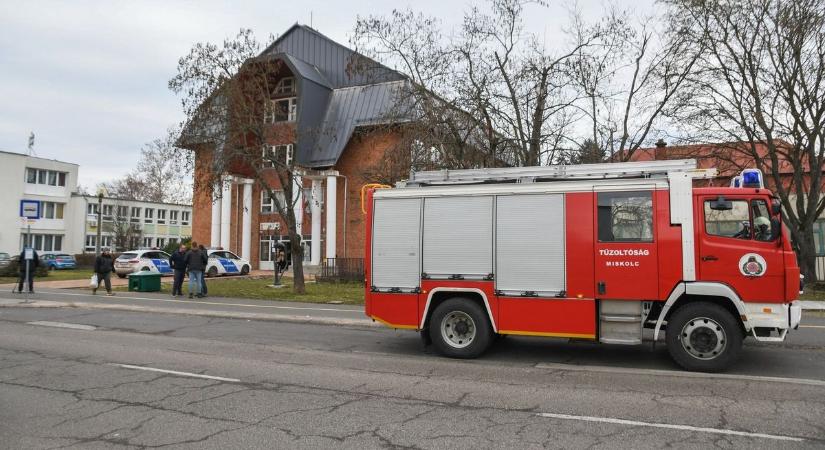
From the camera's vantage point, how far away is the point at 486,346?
866cm

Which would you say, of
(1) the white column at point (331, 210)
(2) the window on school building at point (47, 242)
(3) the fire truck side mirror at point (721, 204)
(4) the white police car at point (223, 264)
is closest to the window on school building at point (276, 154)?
(4) the white police car at point (223, 264)

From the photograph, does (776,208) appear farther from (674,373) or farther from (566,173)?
(566,173)

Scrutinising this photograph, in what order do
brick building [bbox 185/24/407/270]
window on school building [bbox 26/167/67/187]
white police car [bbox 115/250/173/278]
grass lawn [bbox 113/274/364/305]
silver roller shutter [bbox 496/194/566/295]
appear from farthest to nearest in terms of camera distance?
window on school building [bbox 26/167/67/187]
brick building [bbox 185/24/407/270]
white police car [bbox 115/250/173/278]
grass lawn [bbox 113/274/364/305]
silver roller shutter [bbox 496/194/566/295]

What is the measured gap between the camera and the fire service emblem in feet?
24.5

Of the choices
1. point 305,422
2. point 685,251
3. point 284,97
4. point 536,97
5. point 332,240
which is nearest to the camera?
point 305,422

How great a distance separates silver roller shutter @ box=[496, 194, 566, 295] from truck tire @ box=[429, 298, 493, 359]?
0.58 meters

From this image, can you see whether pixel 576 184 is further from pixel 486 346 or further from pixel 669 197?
pixel 486 346

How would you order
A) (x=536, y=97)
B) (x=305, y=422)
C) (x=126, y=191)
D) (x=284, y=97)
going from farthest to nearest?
(x=126, y=191)
(x=284, y=97)
(x=536, y=97)
(x=305, y=422)

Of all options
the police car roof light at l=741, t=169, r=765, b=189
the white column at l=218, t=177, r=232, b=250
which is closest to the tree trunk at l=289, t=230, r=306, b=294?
the police car roof light at l=741, t=169, r=765, b=189

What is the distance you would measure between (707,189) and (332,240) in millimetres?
30440

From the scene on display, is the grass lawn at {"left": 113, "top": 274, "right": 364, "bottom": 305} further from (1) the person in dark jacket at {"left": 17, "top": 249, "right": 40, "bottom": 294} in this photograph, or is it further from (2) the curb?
(2) the curb

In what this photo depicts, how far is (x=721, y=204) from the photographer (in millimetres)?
7723

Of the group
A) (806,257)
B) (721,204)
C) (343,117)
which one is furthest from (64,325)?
(343,117)

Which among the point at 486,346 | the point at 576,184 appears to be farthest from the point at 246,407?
the point at 576,184
